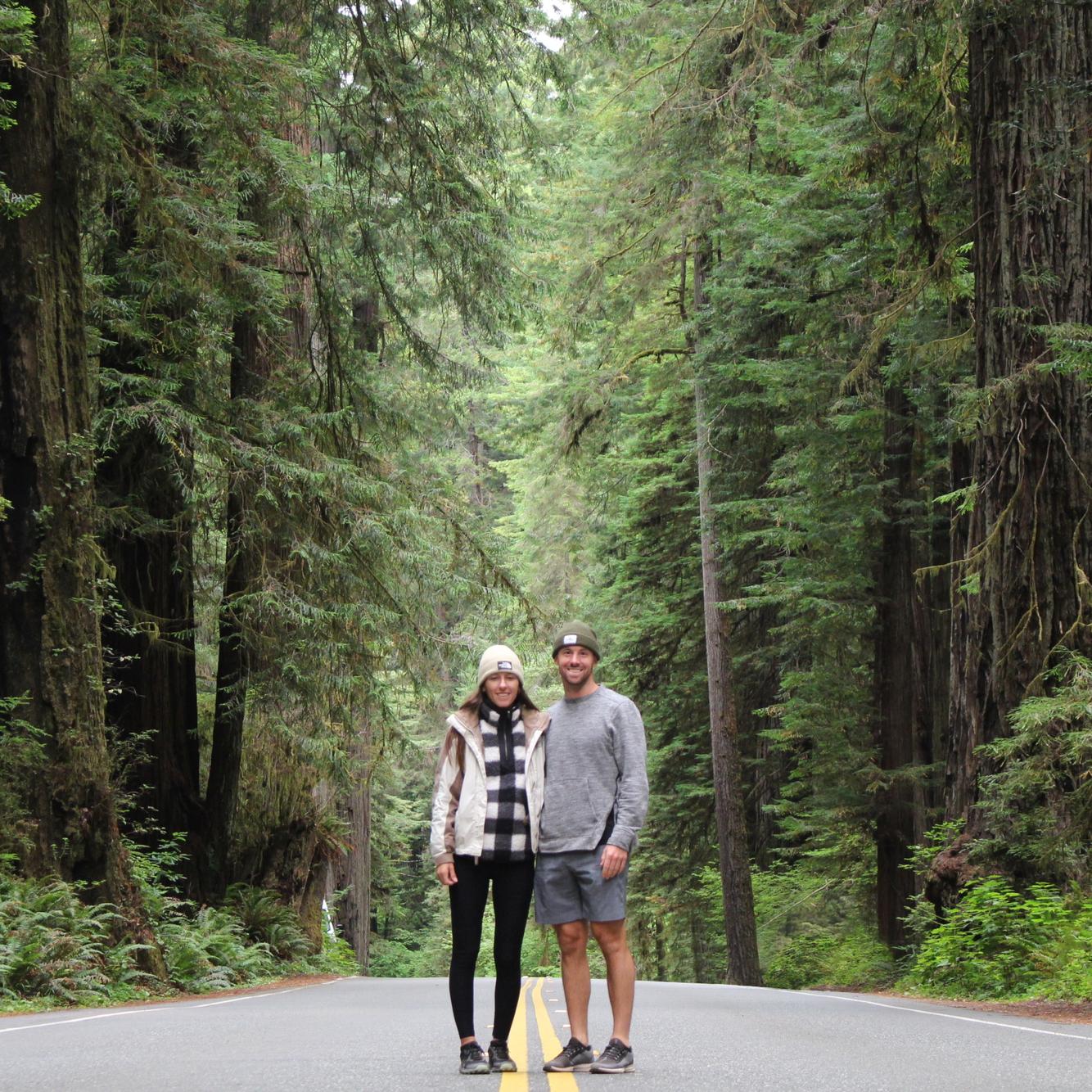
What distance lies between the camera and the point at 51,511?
1289 cm

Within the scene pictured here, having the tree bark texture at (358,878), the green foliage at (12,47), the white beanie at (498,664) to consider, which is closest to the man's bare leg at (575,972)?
the white beanie at (498,664)

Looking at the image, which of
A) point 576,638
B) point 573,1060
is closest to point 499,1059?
point 573,1060

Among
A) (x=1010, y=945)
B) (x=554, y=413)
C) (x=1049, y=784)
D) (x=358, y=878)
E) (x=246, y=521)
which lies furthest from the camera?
(x=358, y=878)

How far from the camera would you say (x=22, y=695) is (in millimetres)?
12555

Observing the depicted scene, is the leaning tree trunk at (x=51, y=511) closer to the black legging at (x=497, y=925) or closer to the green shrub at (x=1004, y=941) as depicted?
the black legging at (x=497, y=925)

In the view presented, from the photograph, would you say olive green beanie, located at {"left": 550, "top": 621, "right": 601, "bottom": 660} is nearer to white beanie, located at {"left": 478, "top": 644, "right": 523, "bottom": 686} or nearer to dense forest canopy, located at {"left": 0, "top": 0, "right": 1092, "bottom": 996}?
white beanie, located at {"left": 478, "top": 644, "right": 523, "bottom": 686}

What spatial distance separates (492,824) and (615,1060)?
116 centimetres

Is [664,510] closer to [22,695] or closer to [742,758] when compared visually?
[742,758]

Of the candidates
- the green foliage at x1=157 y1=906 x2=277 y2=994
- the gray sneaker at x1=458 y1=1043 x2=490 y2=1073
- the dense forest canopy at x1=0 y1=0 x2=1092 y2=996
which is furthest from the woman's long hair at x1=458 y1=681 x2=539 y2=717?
the green foliage at x1=157 y1=906 x2=277 y2=994

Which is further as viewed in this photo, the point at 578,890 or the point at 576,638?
the point at 576,638

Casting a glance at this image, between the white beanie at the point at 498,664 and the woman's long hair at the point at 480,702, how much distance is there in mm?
49

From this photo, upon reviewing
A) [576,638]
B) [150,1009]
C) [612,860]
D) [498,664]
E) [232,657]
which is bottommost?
[150,1009]

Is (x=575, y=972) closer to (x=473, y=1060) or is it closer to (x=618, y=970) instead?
(x=618, y=970)

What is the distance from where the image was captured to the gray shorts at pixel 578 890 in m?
6.41
